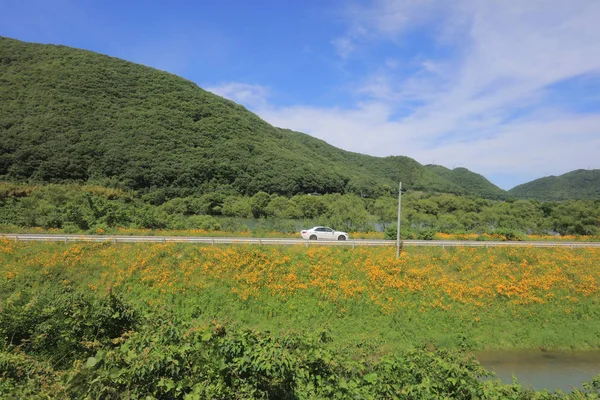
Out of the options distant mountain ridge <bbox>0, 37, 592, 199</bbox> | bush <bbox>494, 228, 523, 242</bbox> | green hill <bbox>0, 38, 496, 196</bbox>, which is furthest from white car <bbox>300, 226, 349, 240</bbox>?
green hill <bbox>0, 38, 496, 196</bbox>

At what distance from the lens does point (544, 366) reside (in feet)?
40.1

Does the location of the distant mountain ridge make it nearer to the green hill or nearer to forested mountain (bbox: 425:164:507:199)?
the green hill

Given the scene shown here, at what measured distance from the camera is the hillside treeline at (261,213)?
25922 mm

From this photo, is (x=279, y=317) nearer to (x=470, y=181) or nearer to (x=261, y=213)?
(x=261, y=213)

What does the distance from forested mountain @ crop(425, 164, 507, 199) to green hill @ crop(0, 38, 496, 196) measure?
8834 centimetres

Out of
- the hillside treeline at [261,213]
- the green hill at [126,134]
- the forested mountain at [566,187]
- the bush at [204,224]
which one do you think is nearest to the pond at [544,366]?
the hillside treeline at [261,213]

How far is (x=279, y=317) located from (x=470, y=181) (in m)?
172

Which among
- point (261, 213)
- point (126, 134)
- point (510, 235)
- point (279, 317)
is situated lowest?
point (279, 317)

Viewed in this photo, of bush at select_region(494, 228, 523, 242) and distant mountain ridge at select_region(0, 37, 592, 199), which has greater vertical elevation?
distant mountain ridge at select_region(0, 37, 592, 199)

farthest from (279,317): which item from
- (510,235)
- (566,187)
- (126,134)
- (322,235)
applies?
(566,187)

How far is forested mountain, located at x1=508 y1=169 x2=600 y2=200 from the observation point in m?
138

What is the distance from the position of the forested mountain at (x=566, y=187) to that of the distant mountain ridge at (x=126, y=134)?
115 meters

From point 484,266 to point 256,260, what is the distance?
13208mm

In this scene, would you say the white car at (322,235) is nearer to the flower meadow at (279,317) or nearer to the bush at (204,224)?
the flower meadow at (279,317)
